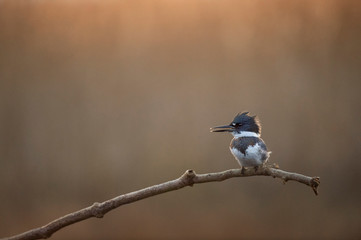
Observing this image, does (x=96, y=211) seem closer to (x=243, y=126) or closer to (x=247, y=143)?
(x=247, y=143)

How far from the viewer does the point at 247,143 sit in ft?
5.15

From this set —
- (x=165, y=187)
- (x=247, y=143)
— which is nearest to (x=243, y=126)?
(x=247, y=143)

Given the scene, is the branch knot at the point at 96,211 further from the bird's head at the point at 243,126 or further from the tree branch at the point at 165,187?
the bird's head at the point at 243,126

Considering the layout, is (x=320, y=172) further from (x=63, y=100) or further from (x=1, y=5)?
(x=1, y=5)

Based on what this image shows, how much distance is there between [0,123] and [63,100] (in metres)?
0.51

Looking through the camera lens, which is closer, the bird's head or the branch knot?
the branch knot

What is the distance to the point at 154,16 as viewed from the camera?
3258 millimetres

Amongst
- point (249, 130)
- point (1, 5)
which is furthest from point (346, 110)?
point (1, 5)

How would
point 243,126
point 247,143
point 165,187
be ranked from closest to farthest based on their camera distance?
1. point 165,187
2. point 247,143
3. point 243,126

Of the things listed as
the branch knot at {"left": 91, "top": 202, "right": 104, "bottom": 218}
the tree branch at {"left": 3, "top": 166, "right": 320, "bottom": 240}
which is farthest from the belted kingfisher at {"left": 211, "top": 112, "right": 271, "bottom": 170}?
the branch knot at {"left": 91, "top": 202, "right": 104, "bottom": 218}

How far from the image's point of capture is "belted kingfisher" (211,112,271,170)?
4.94 ft

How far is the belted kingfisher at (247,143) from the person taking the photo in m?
1.51

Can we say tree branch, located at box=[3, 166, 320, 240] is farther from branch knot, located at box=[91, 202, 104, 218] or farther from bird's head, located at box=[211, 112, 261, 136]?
bird's head, located at box=[211, 112, 261, 136]

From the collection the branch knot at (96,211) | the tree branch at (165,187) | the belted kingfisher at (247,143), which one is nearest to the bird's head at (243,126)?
the belted kingfisher at (247,143)
